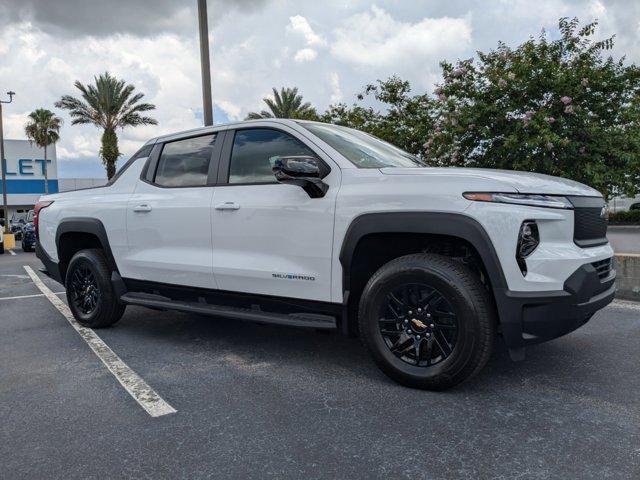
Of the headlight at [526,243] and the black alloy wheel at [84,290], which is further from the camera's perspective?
the black alloy wheel at [84,290]

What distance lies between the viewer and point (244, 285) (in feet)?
13.0

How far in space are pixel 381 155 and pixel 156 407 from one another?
2.38m

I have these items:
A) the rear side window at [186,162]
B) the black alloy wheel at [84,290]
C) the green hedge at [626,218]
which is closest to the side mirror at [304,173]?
the rear side window at [186,162]

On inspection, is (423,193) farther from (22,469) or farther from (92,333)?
(92,333)

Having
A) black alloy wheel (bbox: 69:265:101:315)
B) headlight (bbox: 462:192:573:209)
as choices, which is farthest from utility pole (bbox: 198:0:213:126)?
headlight (bbox: 462:192:573:209)

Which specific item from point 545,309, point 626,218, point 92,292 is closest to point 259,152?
point 545,309

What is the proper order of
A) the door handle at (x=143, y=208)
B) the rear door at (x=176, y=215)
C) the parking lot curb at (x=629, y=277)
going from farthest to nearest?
1. the parking lot curb at (x=629, y=277)
2. the door handle at (x=143, y=208)
3. the rear door at (x=176, y=215)

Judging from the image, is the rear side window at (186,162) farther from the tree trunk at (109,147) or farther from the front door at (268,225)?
the tree trunk at (109,147)

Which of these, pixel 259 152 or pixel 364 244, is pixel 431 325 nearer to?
pixel 364 244

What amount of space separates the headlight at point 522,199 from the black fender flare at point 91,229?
3.43m

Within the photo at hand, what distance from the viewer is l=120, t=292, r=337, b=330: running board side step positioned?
362cm

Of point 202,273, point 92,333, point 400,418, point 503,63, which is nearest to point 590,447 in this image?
point 400,418

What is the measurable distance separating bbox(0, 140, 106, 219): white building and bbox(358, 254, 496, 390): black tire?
45.0 meters

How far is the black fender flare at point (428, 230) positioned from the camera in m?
3.02
